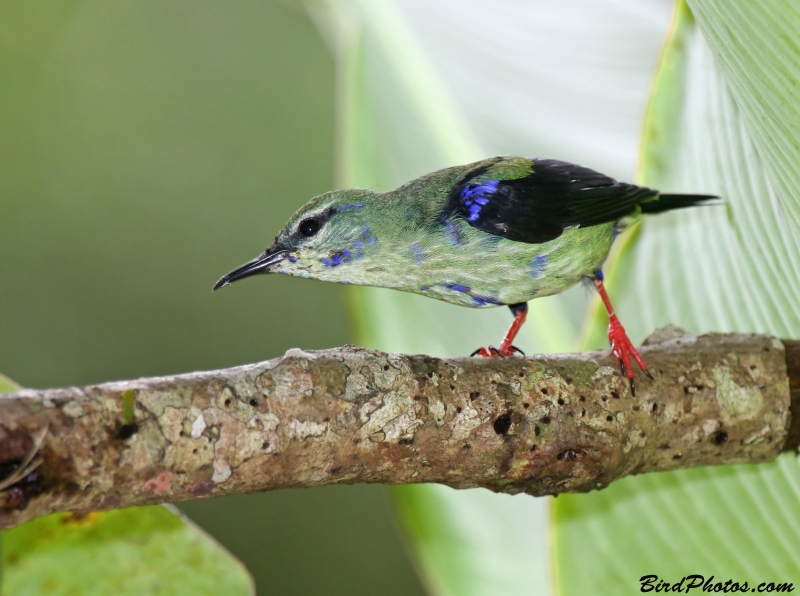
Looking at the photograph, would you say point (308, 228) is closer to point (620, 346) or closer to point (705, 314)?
point (620, 346)

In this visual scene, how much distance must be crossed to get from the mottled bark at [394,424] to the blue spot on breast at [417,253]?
642mm

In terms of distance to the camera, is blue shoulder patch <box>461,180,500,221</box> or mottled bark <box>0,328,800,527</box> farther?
blue shoulder patch <box>461,180,500,221</box>

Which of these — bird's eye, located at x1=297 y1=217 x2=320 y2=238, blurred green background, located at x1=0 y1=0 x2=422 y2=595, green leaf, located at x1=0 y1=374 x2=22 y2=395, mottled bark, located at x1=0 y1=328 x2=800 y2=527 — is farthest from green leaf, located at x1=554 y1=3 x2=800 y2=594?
blurred green background, located at x1=0 y1=0 x2=422 y2=595

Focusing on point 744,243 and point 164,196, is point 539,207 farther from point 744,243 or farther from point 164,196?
point 164,196

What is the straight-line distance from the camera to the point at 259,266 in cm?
268

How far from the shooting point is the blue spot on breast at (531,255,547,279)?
109 inches

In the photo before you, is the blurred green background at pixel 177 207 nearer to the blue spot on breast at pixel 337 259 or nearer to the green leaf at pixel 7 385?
the blue spot on breast at pixel 337 259

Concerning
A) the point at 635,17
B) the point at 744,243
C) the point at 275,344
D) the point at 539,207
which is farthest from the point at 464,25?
the point at 275,344

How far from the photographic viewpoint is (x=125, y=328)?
25.7ft

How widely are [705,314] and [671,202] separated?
0.42 m

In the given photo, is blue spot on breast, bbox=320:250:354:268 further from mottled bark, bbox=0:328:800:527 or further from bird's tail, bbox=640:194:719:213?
bird's tail, bbox=640:194:719:213

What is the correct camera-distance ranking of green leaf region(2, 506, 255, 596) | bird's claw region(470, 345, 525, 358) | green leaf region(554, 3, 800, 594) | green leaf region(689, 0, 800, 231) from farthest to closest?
bird's claw region(470, 345, 525, 358) → green leaf region(554, 3, 800, 594) → green leaf region(2, 506, 255, 596) → green leaf region(689, 0, 800, 231)

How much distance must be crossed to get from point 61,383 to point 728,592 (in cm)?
671

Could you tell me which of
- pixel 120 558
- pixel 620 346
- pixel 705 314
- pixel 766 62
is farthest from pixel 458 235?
→ pixel 120 558
